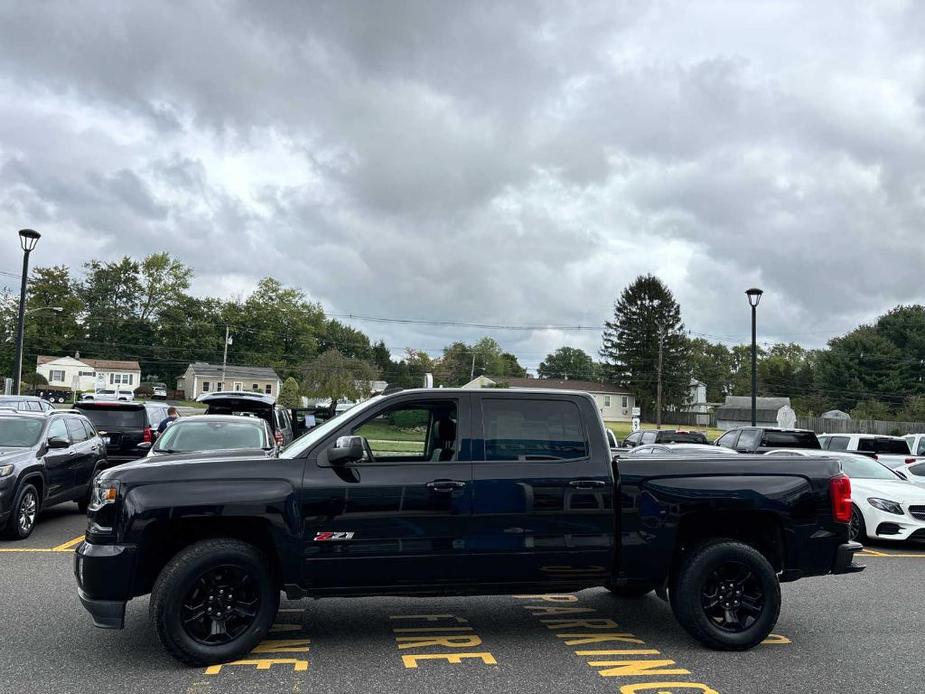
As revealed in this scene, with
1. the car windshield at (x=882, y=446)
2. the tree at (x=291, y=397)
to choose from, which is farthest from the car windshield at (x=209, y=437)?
the tree at (x=291, y=397)

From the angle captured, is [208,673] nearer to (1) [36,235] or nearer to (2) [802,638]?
(2) [802,638]

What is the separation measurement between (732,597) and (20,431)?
368 inches

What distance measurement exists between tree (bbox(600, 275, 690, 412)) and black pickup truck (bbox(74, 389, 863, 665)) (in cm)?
7833

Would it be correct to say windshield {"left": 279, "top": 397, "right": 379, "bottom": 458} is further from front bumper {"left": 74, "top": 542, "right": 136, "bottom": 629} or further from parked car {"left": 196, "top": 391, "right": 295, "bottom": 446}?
parked car {"left": 196, "top": 391, "right": 295, "bottom": 446}

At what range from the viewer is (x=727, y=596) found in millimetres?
5840

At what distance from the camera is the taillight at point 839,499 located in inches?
235

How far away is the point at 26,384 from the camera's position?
232 ft

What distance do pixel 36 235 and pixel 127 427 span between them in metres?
12.4

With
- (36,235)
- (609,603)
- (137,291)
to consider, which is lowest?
(609,603)

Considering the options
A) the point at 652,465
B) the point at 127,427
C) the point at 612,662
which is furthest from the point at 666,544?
the point at 127,427

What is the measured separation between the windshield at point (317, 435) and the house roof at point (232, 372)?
305ft

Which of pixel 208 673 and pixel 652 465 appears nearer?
pixel 208 673

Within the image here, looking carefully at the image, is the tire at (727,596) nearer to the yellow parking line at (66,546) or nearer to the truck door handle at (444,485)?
the truck door handle at (444,485)

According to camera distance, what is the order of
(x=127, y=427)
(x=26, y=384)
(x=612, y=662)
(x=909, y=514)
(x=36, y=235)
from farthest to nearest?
(x=26, y=384)
(x=36, y=235)
(x=127, y=427)
(x=909, y=514)
(x=612, y=662)
